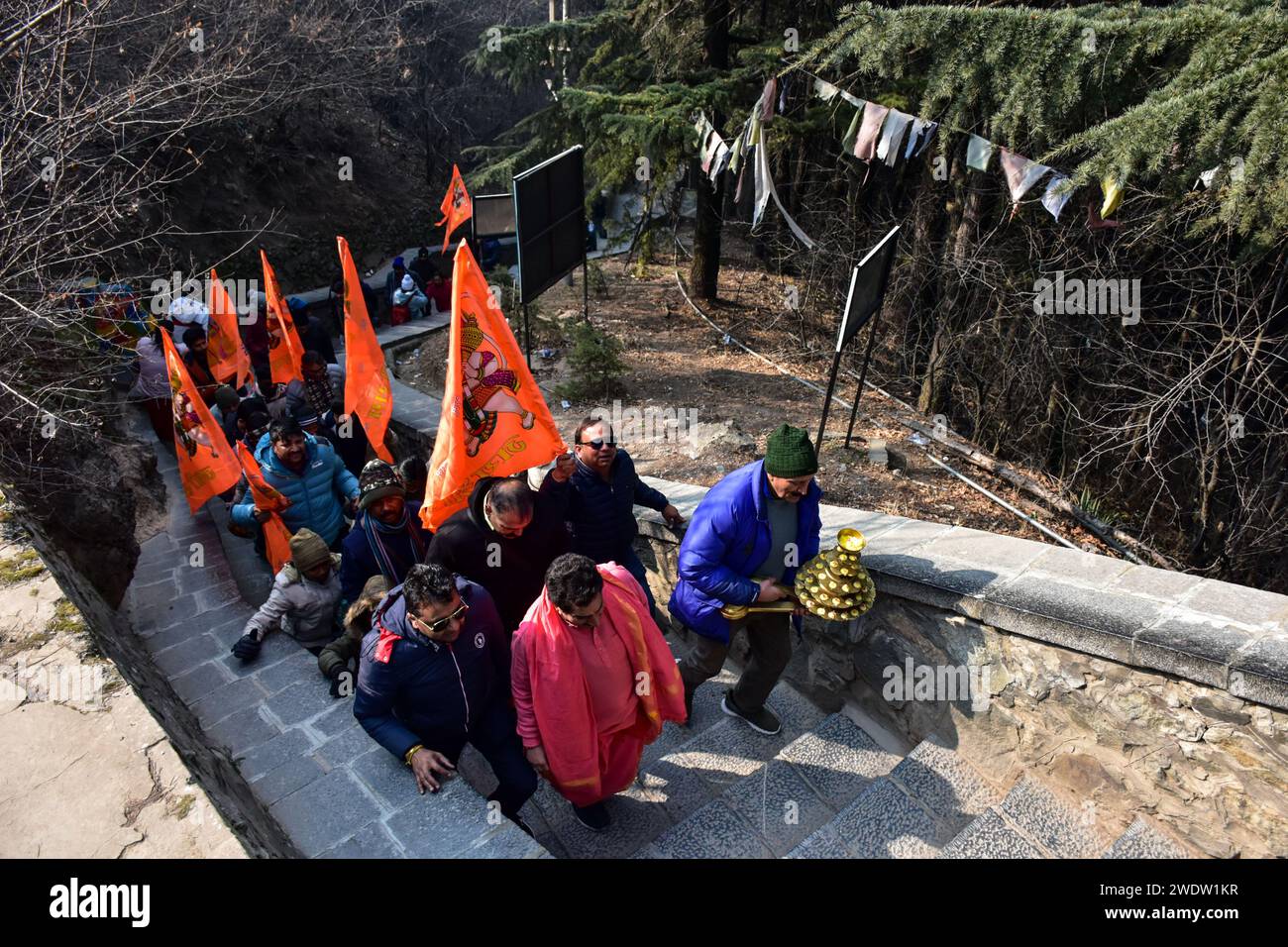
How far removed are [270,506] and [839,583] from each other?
416 centimetres

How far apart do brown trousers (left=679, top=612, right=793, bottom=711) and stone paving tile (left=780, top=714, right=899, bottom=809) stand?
390 mm

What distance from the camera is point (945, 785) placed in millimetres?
3875

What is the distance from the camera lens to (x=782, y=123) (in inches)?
395

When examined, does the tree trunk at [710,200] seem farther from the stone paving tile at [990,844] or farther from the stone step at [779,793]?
the stone paving tile at [990,844]

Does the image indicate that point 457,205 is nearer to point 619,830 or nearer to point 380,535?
point 380,535

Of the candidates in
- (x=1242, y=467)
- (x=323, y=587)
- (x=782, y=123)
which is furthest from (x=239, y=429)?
(x=1242, y=467)

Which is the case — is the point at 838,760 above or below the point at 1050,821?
below

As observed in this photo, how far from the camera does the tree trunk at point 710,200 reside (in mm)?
11570

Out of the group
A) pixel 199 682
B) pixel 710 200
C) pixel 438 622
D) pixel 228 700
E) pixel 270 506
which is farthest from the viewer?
pixel 710 200

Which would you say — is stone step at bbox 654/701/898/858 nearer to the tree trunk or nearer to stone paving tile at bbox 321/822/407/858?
stone paving tile at bbox 321/822/407/858

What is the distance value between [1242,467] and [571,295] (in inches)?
419

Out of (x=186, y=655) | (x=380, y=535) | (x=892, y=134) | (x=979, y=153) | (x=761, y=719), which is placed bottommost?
(x=186, y=655)

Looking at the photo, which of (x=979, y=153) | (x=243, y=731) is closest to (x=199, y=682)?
(x=243, y=731)

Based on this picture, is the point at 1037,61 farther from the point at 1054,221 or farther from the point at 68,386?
the point at 68,386
